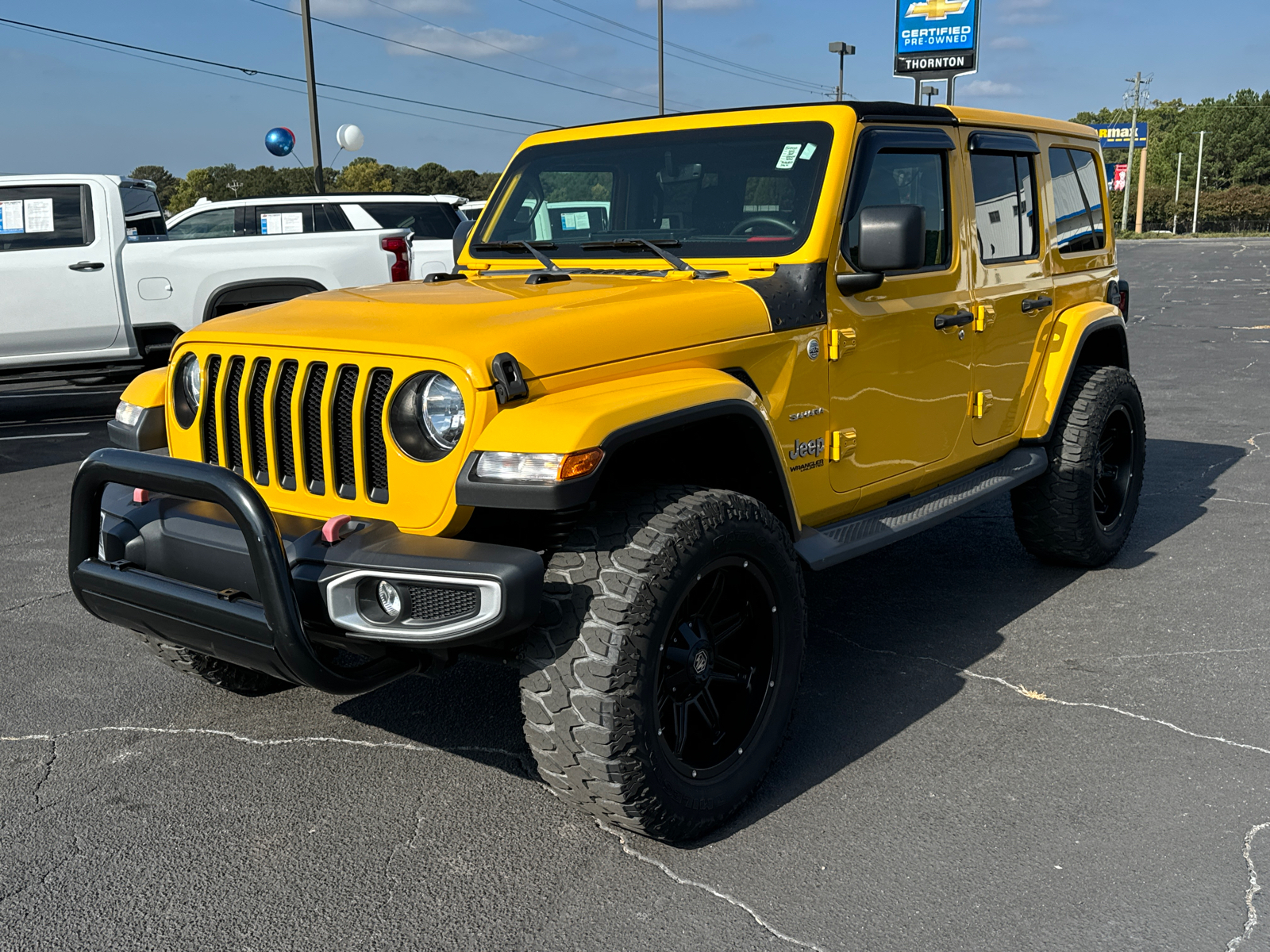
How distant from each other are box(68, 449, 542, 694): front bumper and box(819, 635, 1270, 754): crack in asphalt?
83.2 inches

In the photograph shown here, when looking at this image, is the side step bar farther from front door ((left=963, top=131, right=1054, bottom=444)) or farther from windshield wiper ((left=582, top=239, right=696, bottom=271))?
windshield wiper ((left=582, top=239, right=696, bottom=271))

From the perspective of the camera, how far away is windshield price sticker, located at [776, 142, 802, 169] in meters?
3.78

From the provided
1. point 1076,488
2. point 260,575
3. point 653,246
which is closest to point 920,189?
point 653,246

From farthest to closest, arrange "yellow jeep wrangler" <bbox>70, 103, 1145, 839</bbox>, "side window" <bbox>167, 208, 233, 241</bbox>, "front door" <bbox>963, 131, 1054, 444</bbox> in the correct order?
"side window" <bbox>167, 208, 233, 241</bbox> → "front door" <bbox>963, 131, 1054, 444</bbox> → "yellow jeep wrangler" <bbox>70, 103, 1145, 839</bbox>

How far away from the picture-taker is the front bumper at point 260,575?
8.30ft

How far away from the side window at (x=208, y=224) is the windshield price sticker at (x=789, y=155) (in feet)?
33.3

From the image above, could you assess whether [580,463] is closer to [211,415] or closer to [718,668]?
[718,668]

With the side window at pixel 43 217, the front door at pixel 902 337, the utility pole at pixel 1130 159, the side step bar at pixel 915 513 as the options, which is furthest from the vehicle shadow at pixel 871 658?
the utility pole at pixel 1130 159

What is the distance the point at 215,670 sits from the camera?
3.81 meters

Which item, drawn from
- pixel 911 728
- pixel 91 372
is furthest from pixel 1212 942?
pixel 91 372

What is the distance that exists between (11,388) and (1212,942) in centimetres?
1284

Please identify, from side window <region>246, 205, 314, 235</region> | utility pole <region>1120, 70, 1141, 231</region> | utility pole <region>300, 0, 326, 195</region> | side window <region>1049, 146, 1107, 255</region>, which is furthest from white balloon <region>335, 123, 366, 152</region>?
utility pole <region>1120, 70, 1141, 231</region>

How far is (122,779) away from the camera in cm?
338

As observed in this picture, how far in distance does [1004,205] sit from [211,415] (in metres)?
3.22
